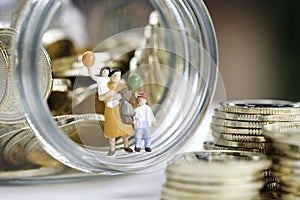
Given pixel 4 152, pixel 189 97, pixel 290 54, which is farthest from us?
pixel 290 54

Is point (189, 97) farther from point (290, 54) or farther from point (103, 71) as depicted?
point (290, 54)

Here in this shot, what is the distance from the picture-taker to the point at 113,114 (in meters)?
0.68

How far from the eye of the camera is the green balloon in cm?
71

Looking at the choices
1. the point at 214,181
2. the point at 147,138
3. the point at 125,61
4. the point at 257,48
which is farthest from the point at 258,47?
the point at 214,181

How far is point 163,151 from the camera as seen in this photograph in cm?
72

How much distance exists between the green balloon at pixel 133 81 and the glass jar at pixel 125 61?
0.04 ft

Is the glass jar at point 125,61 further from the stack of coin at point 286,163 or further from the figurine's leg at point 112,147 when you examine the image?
the stack of coin at point 286,163

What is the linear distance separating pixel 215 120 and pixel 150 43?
0.16 meters

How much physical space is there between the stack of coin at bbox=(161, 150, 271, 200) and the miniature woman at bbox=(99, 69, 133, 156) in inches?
5.2

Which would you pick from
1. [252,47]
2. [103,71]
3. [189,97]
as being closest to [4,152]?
[103,71]

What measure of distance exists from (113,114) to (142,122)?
0.12 feet

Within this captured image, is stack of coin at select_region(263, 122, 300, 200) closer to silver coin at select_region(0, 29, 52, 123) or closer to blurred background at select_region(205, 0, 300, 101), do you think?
silver coin at select_region(0, 29, 52, 123)

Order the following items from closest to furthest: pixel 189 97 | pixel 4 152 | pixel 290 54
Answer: pixel 4 152 → pixel 189 97 → pixel 290 54

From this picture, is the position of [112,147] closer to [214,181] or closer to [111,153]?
[111,153]
